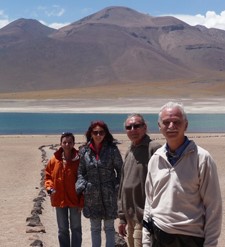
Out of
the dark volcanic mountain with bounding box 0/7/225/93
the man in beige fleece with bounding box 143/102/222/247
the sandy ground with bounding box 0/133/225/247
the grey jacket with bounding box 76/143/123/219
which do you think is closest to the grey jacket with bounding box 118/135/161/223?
the grey jacket with bounding box 76/143/123/219

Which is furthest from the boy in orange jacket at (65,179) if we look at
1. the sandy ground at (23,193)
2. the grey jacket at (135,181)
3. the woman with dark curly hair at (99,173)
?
the sandy ground at (23,193)

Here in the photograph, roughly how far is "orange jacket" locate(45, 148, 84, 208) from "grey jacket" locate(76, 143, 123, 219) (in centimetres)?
26

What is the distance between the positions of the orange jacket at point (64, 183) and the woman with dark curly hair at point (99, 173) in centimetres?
26

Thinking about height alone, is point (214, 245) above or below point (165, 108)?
below

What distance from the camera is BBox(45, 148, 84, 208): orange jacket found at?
5.41 metres

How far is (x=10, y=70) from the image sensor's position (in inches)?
6161

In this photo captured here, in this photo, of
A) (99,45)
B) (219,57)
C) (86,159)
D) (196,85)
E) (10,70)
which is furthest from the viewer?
(219,57)

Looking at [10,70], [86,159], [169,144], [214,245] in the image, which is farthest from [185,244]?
[10,70]

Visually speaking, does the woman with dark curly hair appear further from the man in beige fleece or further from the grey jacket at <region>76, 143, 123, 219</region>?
the man in beige fleece

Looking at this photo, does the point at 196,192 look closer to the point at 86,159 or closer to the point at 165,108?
the point at 165,108

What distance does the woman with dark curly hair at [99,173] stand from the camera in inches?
199

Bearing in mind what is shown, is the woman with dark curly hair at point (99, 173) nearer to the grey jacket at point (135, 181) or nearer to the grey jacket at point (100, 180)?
the grey jacket at point (100, 180)

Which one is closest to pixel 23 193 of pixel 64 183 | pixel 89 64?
pixel 64 183

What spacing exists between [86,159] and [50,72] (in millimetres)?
154839
